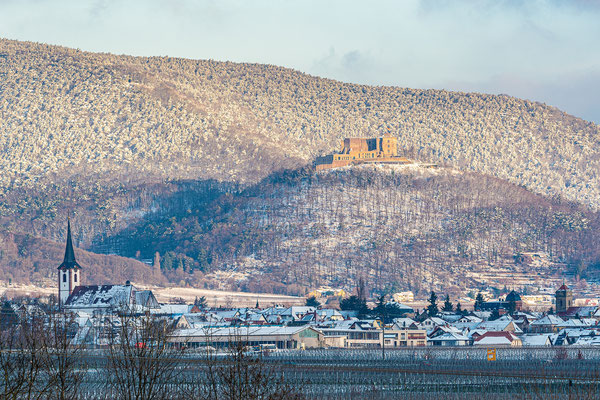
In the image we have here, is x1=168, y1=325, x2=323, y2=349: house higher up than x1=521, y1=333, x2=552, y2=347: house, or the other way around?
x1=168, y1=325, x2=323, y2=349: house

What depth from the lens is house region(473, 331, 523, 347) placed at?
609 ft

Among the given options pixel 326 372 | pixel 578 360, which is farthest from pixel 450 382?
pixel 578 360

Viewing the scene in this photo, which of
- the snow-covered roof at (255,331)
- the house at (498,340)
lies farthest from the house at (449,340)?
the snow-covered roof at (255,331)

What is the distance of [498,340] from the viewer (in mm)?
189500

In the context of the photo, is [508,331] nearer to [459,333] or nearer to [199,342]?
[459,333]

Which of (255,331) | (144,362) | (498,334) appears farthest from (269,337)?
(144,362)

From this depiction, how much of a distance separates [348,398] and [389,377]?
18.4 m

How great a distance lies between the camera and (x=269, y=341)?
181375 mm

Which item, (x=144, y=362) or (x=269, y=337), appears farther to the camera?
(x=269, y=337)

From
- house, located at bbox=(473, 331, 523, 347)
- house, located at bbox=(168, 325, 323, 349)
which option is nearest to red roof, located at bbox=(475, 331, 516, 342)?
house, located at bbox=(473, 331, 523, 347)

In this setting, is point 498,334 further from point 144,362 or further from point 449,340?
point 144,362

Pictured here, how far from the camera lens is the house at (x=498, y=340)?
185750mm

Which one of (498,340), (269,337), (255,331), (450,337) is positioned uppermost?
(255,331)

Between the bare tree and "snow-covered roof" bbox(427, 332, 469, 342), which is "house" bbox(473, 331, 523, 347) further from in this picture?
the bare tree
